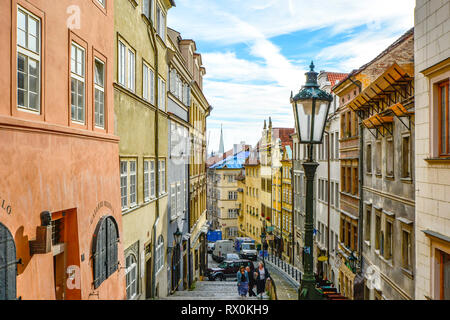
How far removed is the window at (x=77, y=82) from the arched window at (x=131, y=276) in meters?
3.55

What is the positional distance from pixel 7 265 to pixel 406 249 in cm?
1005

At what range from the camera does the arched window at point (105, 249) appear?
6.30 m

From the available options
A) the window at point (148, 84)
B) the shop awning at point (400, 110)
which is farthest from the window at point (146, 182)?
Answer: the shop awning at point (400, 110)

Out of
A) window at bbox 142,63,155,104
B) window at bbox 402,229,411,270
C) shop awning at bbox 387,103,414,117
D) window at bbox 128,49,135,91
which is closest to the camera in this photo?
window at bbox 128,49,135,91

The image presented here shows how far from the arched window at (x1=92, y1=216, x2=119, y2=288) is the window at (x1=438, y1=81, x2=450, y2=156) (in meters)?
5.88

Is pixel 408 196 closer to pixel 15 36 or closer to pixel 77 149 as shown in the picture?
pixel 77 149

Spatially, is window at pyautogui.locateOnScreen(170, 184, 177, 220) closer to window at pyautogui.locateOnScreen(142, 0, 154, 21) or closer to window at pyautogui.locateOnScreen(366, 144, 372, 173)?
window at pyautogui.locateOnScreen(142, 0, 154, 21)

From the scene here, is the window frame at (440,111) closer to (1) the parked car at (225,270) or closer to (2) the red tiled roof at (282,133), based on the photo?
(1) the parked car at (225,270)

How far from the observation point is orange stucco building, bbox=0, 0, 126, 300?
423 centimetres

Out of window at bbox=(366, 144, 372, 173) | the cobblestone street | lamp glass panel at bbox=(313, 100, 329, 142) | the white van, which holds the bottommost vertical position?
the white van

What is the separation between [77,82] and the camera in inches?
237

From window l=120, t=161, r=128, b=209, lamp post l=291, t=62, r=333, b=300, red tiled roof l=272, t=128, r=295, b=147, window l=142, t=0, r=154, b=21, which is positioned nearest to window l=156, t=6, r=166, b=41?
window l=142, t=0, r=154, b=21

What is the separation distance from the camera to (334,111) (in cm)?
2109
